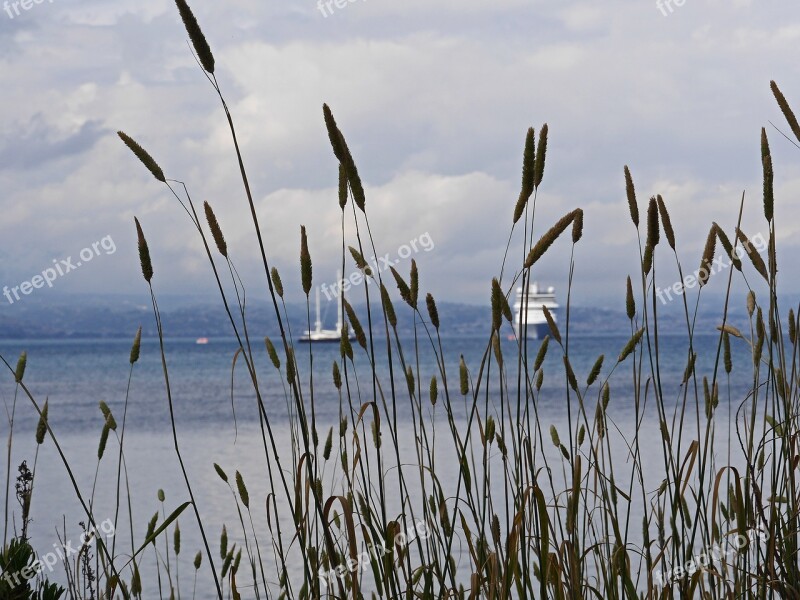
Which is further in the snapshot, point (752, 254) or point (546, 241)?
point (752, 254)

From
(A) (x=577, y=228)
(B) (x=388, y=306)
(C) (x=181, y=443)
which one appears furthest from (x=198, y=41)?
(C) (x=181, y=443)

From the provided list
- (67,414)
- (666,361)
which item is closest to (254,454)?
(67,414)

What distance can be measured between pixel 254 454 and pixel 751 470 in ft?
50.6

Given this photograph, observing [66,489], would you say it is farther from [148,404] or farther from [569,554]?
[148,404]

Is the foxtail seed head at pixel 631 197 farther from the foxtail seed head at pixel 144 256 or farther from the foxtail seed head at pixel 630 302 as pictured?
the foxtail seed head at pixel 144 256

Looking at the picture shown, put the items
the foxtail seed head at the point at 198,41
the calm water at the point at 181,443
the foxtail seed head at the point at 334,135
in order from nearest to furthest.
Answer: the foxtail seed head at the point at 198,41 → the foxtail seed head at the point at 334,135 → the calm water at the point at 181,443

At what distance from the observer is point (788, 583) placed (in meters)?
2.75

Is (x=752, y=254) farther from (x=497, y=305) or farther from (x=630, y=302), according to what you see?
(x=497, y=305)

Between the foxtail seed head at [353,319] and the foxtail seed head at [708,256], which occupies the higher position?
the foxtail seed head at [708,256]


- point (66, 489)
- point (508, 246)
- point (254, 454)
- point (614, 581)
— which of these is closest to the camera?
point (508, 246)

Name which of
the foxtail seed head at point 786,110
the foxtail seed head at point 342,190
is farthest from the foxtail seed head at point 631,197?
the foxtail seed head at point 342,190

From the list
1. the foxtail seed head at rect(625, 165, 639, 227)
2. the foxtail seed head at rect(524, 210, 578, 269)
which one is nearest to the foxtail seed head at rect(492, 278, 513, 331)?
the foxtail seed head at rect(524, 210, 578, 269)

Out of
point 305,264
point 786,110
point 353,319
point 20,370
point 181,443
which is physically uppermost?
point 786,110

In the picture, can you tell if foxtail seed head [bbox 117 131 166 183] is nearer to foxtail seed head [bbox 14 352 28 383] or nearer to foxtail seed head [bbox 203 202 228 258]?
foxtail seed head [bbox 203 202 228 258]
